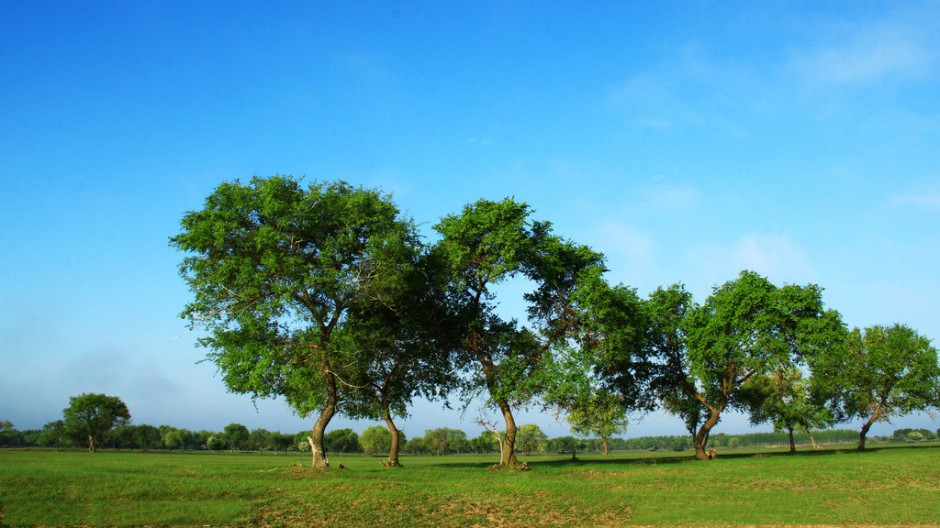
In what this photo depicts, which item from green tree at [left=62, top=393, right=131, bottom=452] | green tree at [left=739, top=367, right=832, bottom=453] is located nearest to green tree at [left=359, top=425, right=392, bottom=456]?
green tree at [left=62, top=393, right=131, bottom=452]

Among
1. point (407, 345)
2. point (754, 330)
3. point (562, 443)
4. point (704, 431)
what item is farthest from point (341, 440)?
point (754, 330)

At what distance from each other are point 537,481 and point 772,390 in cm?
4532

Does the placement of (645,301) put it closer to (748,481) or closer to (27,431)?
(748,481)

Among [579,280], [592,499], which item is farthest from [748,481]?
[579,280]

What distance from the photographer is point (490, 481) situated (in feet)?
102

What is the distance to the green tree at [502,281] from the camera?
40875mm

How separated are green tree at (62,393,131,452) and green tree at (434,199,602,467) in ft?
294

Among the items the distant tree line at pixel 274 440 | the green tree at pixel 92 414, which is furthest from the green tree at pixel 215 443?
the green tree at pixel 92 414

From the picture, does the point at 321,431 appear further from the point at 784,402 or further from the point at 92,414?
A: the point at 92,414

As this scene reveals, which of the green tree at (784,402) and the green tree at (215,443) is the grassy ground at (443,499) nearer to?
the green tree at (784,402)

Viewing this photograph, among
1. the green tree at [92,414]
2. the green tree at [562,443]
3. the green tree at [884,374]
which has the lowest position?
the green tree at [562,443]

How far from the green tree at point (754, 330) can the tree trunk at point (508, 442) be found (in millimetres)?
19640

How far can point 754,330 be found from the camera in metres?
50.8

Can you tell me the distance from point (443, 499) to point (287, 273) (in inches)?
599
